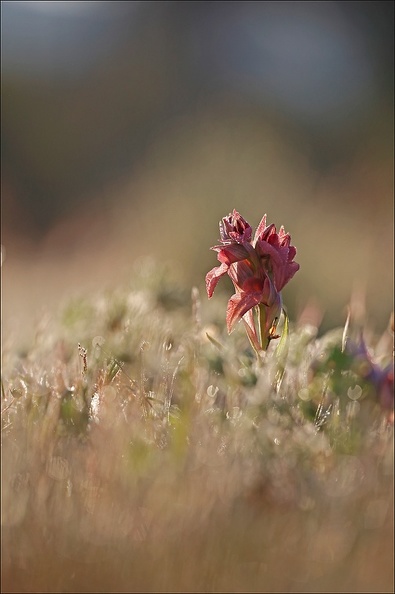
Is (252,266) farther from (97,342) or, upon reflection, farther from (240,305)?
(97,342)

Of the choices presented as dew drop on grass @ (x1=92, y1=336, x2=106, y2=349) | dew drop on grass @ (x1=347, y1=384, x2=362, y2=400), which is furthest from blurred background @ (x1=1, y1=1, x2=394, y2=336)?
dew drop on grass @ (x1=347, y1=384, x2=362, y2=400)

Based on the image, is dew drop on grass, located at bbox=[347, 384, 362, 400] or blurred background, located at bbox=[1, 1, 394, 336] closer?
dew drop on grass, located at bbox=[347, 384, 362, 400]

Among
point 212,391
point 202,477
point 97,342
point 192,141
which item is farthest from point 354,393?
point 192,141

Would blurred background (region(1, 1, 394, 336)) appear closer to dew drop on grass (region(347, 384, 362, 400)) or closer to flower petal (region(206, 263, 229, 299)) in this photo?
flower petal (region(206, 263, 229, 299))

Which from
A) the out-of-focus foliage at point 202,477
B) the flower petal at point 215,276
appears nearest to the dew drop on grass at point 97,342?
the out-of-focus foliage at point 202,477

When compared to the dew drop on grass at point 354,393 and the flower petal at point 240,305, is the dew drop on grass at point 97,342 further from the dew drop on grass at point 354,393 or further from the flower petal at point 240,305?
the dew drop on grass at point 354,393

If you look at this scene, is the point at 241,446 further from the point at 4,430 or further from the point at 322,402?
the point at 4,430

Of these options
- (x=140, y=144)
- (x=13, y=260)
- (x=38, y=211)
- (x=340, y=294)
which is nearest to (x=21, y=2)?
(x=140, y=144)
